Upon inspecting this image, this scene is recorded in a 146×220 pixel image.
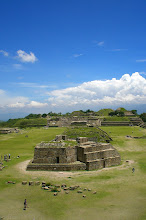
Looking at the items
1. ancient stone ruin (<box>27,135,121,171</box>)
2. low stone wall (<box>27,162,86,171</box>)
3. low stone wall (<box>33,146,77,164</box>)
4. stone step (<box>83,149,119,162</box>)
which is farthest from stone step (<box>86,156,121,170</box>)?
low stone wall (<box>33,146,77,164</box>)

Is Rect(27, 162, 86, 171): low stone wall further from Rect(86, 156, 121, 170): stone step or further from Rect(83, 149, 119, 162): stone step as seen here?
Rect(83, 149, 119, 162): stone step

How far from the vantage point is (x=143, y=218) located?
43.9 feet

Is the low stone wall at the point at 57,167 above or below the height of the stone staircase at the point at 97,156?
below

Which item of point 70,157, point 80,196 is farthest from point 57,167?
point 80,196

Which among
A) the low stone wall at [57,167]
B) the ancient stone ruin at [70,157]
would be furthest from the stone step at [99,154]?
the low stone wall at [57,167]

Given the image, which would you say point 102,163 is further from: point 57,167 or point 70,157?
point 57,167

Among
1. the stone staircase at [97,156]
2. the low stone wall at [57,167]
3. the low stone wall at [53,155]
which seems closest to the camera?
the low stone wall at [57,167]

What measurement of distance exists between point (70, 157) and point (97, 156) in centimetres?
388

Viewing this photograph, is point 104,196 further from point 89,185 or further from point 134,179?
point 134,179

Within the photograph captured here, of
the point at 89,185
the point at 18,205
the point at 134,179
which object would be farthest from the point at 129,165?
the point at 18,205

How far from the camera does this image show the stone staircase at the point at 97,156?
2549 cm

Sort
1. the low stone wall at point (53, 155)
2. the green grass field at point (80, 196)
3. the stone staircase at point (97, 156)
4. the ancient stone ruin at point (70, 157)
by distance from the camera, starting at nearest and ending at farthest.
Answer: the green grass field at point (80, 196) → the ancient stone ruin at point (70, 157) → the stone staircase at point (97, 156) → the low stone wall at point (53, 155)


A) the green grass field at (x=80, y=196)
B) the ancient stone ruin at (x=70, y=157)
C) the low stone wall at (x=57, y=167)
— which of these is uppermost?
the ancient stone ruin at (x=70, y=157)

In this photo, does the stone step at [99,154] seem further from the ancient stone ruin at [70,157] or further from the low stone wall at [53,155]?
the low stone wall at [53,155]
